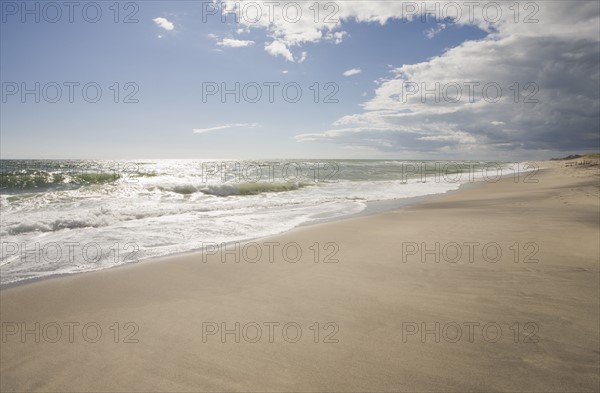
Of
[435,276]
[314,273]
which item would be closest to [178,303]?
[314,273]

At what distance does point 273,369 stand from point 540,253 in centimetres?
505

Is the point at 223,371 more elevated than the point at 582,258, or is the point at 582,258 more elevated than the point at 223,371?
the point at 582,258

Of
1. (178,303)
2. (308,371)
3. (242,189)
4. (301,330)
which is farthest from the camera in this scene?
(242,189)

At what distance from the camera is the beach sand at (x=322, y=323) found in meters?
2.63

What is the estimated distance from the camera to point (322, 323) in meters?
3.47

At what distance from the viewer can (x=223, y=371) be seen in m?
2.73

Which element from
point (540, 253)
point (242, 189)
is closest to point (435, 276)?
point (540, 253)

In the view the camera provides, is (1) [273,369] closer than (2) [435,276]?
Yes

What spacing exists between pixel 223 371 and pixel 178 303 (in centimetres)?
151

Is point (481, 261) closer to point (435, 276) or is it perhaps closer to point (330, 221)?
point (435, 276)

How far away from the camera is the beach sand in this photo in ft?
8.63

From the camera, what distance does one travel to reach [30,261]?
569cm

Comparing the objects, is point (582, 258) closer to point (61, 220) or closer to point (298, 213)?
point (298, 213)

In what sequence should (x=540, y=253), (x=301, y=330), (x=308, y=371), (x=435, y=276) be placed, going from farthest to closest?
(x=540, y=253), (x=435, y=276), (x=301, y=330), (x=308, y=371)
